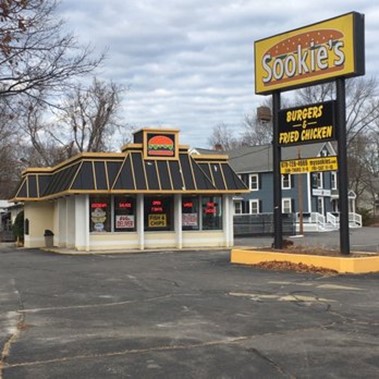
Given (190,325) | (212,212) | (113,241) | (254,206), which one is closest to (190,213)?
(212,212)

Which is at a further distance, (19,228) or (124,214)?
(19,228)

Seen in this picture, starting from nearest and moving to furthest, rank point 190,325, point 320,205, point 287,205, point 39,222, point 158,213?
point 190,325
point 158,213
point 39,222
point 287,205
point 320,205

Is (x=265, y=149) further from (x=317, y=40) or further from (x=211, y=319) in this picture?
(x=211, y=319)

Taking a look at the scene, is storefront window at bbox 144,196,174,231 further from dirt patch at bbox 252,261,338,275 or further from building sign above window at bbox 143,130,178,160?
dirt patch at bbox 252,261,338,275

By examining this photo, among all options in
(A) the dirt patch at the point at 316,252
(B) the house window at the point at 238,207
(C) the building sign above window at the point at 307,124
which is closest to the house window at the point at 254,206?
(B) the house window at the point at 238,207

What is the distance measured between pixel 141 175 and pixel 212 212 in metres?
4.29

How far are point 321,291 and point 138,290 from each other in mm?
3940

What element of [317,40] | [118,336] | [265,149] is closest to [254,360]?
[118,336]

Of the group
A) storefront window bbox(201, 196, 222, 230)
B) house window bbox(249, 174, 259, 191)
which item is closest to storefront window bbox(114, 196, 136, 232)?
storefront window bbox(201, 196, 222, 230)

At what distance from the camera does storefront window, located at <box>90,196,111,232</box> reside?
26391 mm

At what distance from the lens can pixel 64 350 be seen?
7.14 m

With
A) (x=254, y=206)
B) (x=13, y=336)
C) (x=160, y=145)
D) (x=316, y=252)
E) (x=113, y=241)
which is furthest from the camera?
(x=254, y=206)

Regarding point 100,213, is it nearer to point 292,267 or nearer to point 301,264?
point 292,267

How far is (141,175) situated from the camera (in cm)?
2641
